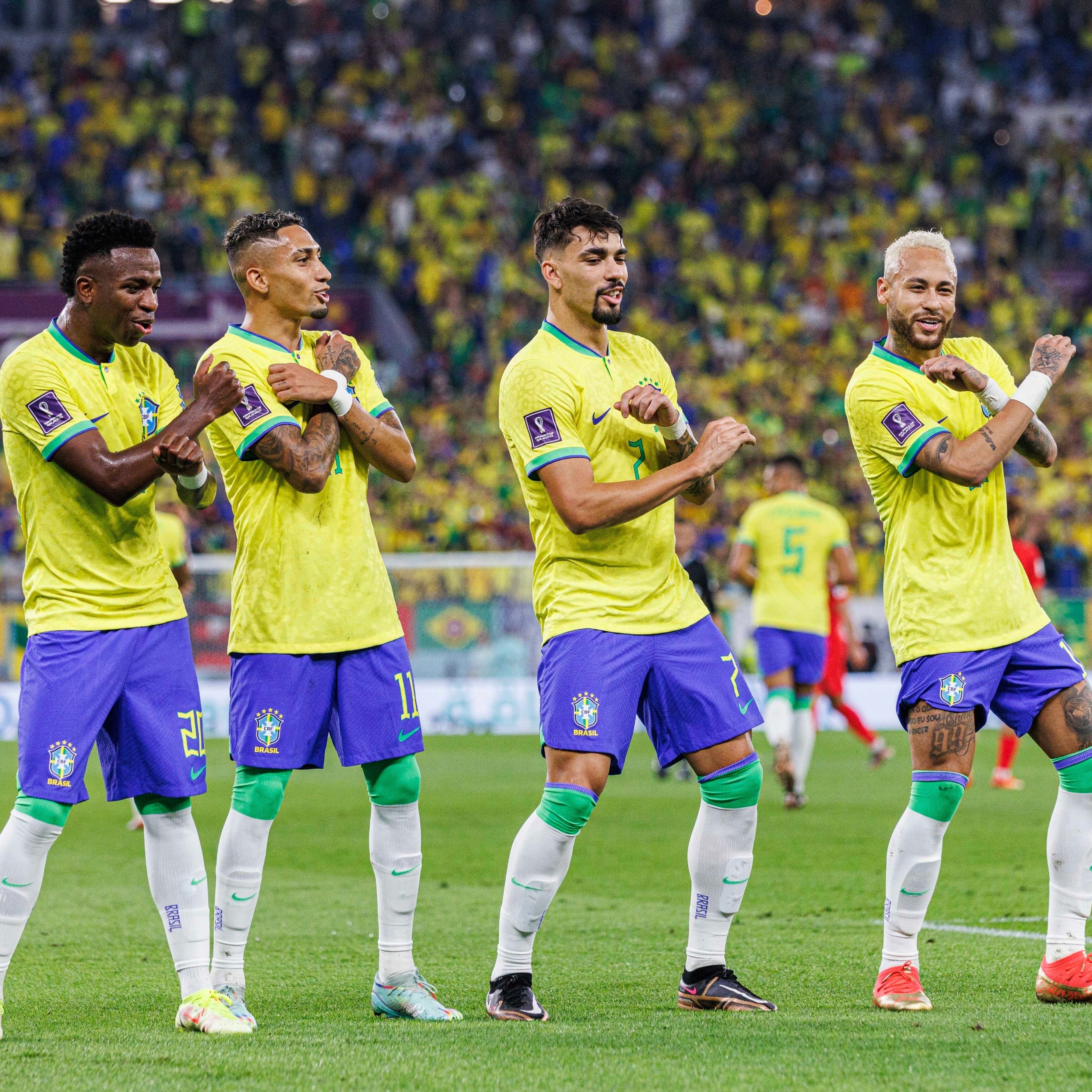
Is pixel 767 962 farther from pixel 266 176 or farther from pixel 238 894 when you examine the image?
pixel 266 176

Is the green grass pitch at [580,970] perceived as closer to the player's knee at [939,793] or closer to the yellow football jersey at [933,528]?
the player's knee at [939,793]

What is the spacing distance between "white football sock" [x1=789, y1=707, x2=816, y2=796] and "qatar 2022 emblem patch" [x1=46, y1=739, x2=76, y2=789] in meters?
7.27

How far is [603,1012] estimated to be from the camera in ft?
16.4

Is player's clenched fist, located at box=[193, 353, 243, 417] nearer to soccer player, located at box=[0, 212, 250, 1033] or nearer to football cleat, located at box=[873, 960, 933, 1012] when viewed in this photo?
soccer player, located at box=[0, 212, 250, 1033]

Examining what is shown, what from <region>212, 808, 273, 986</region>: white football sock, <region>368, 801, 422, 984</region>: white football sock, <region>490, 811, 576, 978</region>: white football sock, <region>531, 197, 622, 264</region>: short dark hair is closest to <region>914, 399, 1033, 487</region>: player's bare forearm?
<region>531, 197, 622, 264</region>: short dark hair

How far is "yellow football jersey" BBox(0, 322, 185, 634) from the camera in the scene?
472 cm

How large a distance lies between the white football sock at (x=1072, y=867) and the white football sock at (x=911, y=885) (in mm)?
421

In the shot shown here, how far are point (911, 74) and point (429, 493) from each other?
→ 14201 mm

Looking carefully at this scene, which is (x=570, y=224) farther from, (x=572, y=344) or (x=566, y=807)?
(x=566, y=807)

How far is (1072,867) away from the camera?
17.0 ft

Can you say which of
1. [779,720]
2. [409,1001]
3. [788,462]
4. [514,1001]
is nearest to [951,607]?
[514,1001]

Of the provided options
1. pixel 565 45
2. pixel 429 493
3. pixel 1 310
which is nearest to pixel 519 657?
pixel 429 493

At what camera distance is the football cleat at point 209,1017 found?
462 centimetres

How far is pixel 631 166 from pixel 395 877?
77.3 feet
